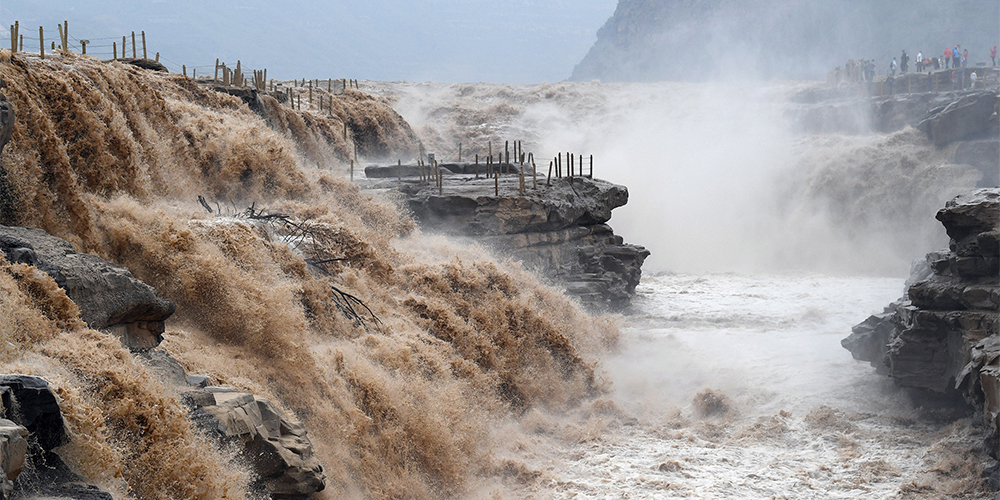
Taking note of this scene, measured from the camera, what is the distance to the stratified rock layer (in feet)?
71.7

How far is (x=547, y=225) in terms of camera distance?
22.9 meters

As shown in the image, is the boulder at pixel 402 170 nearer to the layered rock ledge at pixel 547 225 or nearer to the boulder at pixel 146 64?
the layered rock ledge at pixel 547 225

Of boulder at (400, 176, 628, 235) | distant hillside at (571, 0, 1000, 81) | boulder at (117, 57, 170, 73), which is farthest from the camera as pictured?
distant hillside at (571, 0, 1000, 81)

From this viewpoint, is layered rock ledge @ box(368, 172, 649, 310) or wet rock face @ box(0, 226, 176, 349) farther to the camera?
layered rock ledge @ box(368, 172, 649, 310)

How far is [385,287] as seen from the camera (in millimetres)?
14492

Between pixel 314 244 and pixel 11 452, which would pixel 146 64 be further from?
pixel 11 452

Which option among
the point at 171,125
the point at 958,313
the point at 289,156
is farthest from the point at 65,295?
the point at 958,313

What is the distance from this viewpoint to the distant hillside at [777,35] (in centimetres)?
8481

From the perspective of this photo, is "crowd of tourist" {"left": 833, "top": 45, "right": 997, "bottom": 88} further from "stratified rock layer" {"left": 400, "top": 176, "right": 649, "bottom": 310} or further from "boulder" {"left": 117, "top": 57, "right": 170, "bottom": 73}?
"boulder" {"left": 117, "top": 57, "right": 170, "bottom": 73}

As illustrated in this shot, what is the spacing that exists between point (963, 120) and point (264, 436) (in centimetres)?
3413

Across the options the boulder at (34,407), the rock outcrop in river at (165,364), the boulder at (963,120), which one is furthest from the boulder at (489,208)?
the boulder at (963,120)

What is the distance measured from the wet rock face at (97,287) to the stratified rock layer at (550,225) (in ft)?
45.6

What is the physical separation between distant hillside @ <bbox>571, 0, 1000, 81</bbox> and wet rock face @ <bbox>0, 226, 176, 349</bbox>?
8869cm

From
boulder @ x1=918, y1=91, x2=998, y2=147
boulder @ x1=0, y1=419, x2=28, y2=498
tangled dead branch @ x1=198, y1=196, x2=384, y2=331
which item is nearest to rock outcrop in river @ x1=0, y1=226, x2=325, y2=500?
boulder @ x1=0, y1=419, x2=28, y2=498
